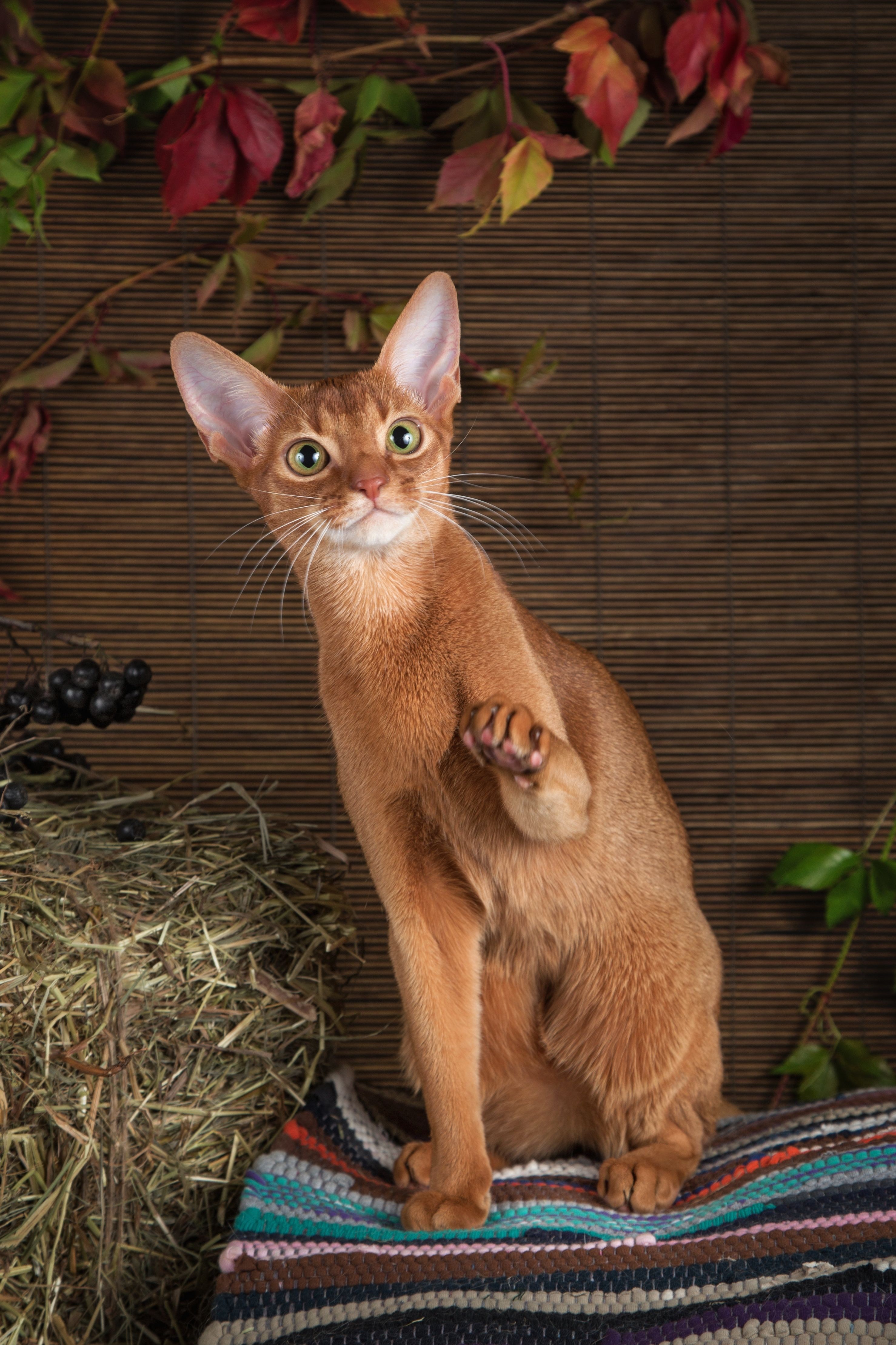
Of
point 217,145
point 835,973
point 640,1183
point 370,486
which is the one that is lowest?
point 835,973

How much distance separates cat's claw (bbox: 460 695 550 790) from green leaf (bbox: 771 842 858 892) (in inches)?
33.2

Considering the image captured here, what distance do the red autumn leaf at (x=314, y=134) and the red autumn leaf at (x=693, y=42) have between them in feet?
1.67

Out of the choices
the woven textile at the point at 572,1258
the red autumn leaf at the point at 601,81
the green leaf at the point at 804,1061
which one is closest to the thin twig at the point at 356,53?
the red autumn leaf at the point at 601,81

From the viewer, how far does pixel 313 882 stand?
142 cm

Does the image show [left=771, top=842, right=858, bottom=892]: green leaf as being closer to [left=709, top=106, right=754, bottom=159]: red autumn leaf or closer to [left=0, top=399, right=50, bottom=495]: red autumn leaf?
[left=709, top=106, right=754, bottom=159]: red autumn leaf

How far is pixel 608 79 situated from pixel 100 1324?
1.77m

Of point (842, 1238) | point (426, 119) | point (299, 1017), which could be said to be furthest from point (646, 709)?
point (426, 119)

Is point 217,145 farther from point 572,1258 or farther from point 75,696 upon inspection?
point 572,1258

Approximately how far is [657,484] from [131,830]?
42.2 inches

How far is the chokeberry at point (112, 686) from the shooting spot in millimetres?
1393

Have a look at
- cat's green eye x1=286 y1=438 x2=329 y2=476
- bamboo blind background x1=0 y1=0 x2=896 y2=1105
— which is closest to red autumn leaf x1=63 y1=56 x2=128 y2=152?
bamboo blind background x1=0 y1=0 x2=896 y2=1105

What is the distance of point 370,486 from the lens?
3.64 ft

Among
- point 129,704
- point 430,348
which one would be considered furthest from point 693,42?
point 129,704

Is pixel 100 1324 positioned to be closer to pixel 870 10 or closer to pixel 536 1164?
pixel 536 1164
